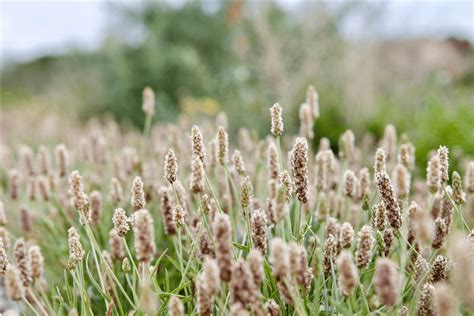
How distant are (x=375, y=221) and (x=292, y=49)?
6.72 meters

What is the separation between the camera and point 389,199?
1.36 meters

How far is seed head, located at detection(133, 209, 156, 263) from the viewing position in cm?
113

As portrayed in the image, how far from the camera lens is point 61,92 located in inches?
464

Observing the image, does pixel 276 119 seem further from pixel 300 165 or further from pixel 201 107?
pixel 201 107

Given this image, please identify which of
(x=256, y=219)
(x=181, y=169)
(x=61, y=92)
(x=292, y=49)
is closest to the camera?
(x=256, y=219)

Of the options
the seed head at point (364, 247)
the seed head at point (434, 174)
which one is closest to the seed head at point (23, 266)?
the seed head at point (364, 247)

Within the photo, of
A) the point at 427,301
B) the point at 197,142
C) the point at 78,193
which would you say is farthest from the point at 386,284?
the point at 78,193

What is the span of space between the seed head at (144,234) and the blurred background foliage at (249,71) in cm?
410

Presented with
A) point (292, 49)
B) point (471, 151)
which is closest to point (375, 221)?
point (471, 151)

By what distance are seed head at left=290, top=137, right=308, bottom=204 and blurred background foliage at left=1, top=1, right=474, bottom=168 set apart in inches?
146

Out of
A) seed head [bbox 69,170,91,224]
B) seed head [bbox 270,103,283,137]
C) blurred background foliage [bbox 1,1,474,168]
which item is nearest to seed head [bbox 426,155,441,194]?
seed head [bbox 270,103,283,137]

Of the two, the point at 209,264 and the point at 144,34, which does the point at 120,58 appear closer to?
the point at 144,34

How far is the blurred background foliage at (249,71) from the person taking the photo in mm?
6551

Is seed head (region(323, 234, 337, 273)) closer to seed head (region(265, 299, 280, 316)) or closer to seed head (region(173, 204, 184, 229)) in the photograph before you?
seed head (region(265, 299, 280, 316))
